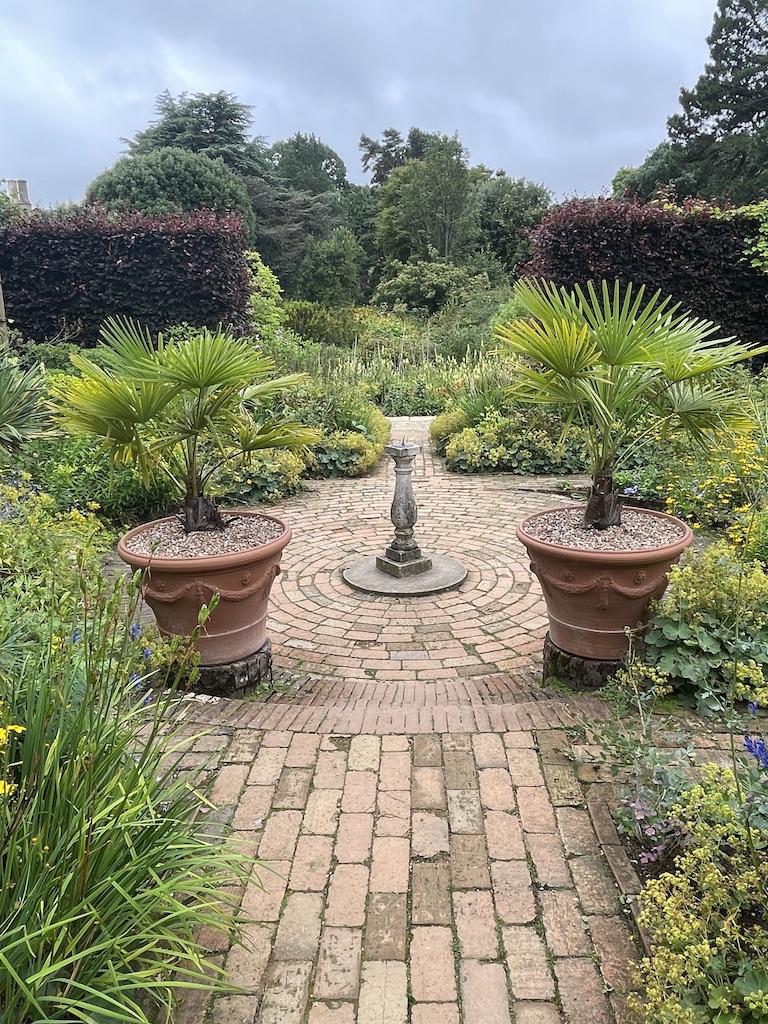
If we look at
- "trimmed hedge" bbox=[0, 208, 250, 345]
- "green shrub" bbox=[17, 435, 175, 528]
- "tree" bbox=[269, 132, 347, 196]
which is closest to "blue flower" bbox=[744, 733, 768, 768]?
"green shrub" bbox=[17, 435, 175, 528]

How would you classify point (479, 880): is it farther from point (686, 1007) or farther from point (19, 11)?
point (19, 11)

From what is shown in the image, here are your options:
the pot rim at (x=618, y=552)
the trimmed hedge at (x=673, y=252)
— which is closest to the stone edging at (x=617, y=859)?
the pot rim at (x=618, y=552)

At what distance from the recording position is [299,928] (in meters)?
1.69

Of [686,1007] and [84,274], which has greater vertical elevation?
[84,274]

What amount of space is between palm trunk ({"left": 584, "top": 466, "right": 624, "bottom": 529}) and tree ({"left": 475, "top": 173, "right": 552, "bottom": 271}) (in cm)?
2254

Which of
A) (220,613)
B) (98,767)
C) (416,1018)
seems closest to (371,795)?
(416,1018)

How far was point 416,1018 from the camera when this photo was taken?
4.74 feet

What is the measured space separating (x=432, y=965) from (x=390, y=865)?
329 millimetres

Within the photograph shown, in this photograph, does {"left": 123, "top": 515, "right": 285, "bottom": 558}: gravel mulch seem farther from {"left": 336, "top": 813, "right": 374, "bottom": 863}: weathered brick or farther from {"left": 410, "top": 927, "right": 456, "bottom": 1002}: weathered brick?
{"left": 410, "top": 927, "right": 456, "bottom": 1002}: weathered brick

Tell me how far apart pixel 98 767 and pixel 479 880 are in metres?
1.04

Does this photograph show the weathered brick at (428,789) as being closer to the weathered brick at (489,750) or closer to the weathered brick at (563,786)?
the weathered brick at (489,750)

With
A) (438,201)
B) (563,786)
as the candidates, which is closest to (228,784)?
(563,786)

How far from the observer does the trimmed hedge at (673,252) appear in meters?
10.1

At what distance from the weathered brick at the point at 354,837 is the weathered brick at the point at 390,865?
0.03m
